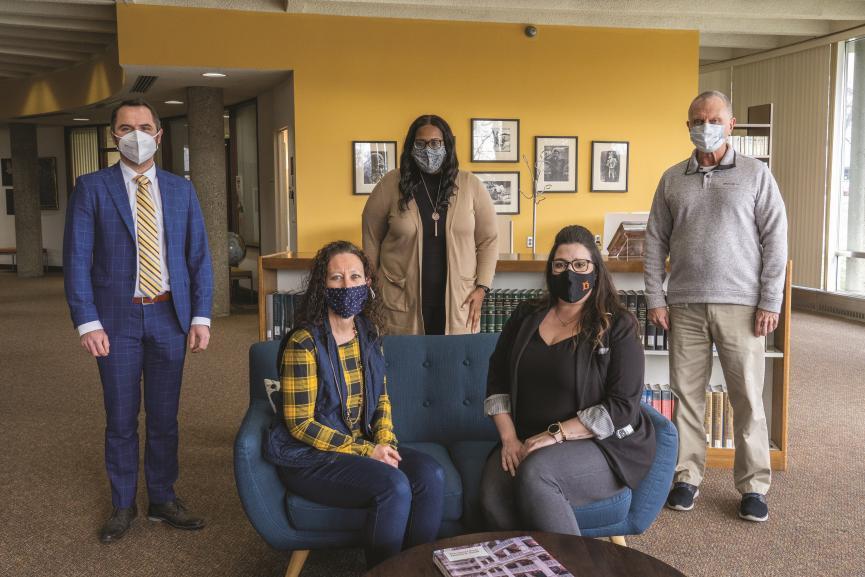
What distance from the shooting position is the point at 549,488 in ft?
7.86

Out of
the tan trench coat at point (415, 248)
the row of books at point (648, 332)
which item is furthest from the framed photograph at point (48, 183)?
the row of books at point (648, 332)

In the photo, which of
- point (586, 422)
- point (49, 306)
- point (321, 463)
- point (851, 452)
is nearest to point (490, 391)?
point (586, 422)

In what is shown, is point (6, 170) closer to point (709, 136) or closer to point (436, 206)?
point (436, 206)

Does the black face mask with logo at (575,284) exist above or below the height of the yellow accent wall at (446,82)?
below

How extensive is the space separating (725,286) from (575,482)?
1222 mm

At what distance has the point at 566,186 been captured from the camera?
8000 mm

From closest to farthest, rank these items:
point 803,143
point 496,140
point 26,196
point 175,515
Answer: point 175,515 < point 496,140 < point 803,143 < point 26,196

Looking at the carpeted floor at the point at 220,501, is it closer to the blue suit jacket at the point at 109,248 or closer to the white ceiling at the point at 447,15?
the blue suit jacket at the point at 109,248

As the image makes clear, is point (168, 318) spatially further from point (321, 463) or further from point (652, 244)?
point (652, 244)

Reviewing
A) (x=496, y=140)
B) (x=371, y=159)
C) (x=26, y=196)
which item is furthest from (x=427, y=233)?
(x=26, y=196)

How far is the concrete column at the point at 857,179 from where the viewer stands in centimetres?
898

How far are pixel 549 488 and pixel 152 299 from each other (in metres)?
1.66

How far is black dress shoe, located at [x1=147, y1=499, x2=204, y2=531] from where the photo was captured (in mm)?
3232

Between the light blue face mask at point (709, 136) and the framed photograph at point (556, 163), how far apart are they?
15.5ft
